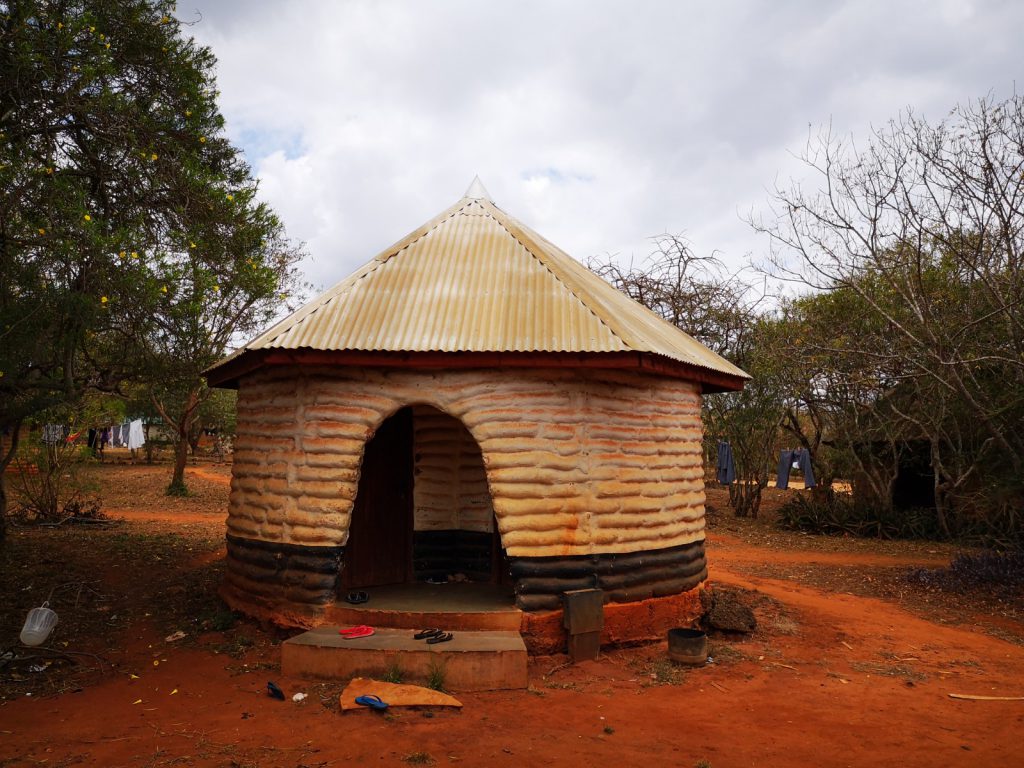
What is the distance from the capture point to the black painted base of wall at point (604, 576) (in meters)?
6.42

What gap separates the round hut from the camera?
6.43m

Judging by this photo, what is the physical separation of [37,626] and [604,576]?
4.77 metres

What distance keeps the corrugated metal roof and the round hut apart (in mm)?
23

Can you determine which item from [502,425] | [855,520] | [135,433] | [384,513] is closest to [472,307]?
[502,425]

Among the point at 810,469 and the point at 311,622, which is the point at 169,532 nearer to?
the point at 311,622

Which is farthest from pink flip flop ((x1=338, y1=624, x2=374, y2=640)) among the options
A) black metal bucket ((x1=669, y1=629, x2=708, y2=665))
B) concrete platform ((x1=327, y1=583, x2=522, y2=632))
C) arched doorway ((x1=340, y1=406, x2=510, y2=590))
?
black metal bucket ((x1=669, y1=629, x2=708, y2=665))

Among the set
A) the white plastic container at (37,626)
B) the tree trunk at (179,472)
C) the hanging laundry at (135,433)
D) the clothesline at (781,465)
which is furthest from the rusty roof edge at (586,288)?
the hanging laundry at (135,433)

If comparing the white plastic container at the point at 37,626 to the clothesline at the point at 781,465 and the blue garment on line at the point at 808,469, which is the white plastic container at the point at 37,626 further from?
the blue garment on line at the point at 808,469

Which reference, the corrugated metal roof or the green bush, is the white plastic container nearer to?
the corrugated metal roof

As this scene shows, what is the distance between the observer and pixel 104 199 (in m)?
8.61

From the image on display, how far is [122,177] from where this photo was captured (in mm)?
8555

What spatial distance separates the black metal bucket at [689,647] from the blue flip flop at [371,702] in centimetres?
271

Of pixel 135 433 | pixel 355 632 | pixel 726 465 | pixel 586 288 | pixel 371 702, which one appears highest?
pixel 586 288

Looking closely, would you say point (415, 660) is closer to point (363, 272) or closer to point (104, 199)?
point (363, 272)
